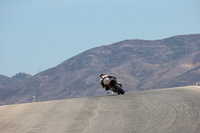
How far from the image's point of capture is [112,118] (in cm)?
1309

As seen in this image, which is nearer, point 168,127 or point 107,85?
point 168,127

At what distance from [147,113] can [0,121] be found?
221 inches

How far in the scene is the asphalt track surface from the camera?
11.3 meters

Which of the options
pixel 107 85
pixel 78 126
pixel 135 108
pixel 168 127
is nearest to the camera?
pixel 168 127

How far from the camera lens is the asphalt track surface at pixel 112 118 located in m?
11.3

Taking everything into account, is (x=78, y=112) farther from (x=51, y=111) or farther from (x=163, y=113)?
(x=163, y=113)

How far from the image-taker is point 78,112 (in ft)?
49.8

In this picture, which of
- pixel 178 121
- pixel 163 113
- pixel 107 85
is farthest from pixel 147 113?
pixel 107 85

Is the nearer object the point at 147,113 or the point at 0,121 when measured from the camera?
the point at 147,113

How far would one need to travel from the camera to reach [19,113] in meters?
16.6

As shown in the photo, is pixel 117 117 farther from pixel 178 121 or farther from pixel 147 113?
pixel 178 121

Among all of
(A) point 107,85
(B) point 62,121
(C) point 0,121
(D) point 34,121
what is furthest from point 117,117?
(A) point 107,85

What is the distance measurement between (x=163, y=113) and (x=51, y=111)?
507cm

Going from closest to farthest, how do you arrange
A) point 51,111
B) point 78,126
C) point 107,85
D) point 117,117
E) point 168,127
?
point 168,127 → point 78,126 → point 117,117 → point 51,111 → point 107,85
